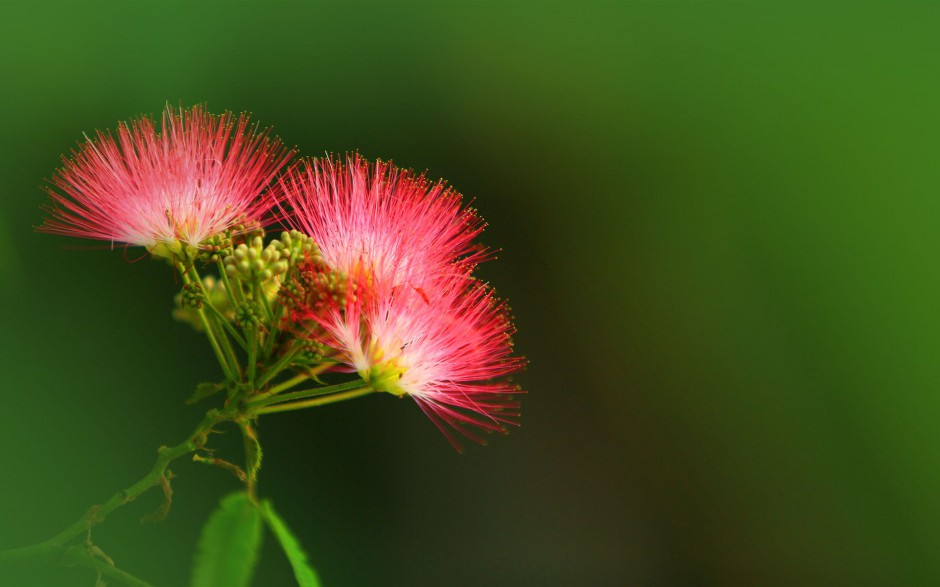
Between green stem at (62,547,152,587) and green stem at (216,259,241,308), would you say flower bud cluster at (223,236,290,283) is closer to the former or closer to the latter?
green stem at (216,259,241,308)

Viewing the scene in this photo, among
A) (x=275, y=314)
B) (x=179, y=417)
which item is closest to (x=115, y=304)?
(x=179, y=417)

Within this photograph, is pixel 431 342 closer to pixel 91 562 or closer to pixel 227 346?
pixel 227 346

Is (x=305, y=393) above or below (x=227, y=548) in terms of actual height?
above

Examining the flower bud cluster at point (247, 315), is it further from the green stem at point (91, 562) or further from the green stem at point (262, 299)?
the green stem at point (91, 562)

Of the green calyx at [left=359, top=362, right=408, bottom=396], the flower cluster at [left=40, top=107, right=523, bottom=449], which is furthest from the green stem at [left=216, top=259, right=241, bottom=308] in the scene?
the green calyx at [left=359, top=362, right=408, bottom=396]

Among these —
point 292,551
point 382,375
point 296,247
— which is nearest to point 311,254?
point 296,247

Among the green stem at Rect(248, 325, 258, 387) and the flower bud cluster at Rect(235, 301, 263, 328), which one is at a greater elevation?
the flower bud cluster at Rect(235, 301, 263, 328)

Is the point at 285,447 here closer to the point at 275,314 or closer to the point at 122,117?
the point at 122,117

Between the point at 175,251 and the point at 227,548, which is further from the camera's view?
the point at 175,251
